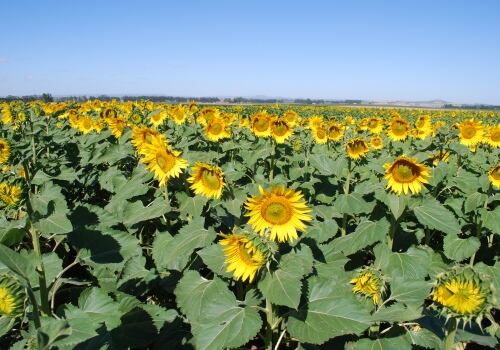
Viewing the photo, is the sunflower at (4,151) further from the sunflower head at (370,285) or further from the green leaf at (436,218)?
the green leaf at (436,218)

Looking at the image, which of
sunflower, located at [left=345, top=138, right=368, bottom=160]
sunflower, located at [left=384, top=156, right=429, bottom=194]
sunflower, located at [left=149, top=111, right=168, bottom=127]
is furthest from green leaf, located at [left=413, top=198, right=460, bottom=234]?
sunflower, located at [left=149, top=111, right=168, bottom=127]

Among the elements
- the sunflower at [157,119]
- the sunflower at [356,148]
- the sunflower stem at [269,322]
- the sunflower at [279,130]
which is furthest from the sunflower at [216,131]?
the sunflower stem at [269,322]

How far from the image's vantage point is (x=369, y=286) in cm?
247

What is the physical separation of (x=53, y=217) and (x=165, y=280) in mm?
1342

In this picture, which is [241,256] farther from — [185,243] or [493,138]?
[493,138]

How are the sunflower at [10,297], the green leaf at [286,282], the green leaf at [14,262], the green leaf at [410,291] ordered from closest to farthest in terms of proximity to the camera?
1. the green leaf at [14,262]
2. the sunflower at [10,297]
3. the green leaf at [286,282]
4. the green leaf at [410,291]

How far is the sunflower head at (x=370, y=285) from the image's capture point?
245cm

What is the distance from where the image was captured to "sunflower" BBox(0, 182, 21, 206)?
190 centimetres

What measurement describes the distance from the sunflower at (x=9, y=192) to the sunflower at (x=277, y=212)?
3.73 ft

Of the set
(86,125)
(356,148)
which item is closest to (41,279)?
(356,148)

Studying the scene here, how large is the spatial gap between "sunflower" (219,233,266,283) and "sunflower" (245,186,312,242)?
13 centimetres

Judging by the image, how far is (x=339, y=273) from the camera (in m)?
2.85

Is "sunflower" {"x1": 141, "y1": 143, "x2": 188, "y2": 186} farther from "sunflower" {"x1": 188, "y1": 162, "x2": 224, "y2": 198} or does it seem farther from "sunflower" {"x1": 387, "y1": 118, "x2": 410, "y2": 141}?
"sunflower" {"x1": 387, "y1": 118, "x2": 410, "y2": 141}

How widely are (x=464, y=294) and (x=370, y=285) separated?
0.81 meters
